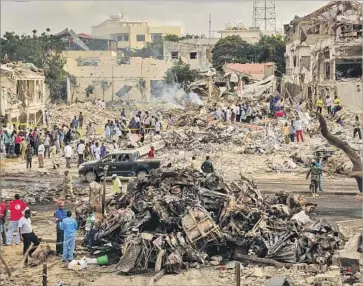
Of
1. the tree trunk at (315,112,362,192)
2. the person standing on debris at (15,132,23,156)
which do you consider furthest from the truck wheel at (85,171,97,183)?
the tree trunk at (315,112,362,192)

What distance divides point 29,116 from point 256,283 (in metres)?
28.5


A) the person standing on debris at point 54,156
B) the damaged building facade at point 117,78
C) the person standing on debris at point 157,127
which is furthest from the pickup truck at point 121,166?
the damaged building facade at point 117,78

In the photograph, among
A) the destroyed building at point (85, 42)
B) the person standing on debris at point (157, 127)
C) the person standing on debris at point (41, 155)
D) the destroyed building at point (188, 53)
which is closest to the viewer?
the person standing on debris at point (41, 155)

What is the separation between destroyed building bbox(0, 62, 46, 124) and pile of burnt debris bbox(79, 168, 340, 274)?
1989 centimetres

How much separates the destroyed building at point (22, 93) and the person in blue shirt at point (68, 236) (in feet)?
66.3

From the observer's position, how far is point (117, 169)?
22.5 metres

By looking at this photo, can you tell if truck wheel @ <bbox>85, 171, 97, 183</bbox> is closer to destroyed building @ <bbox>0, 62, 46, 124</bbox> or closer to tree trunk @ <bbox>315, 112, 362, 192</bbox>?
destroyed building @ <bbox>0, 62, 46, 124</bbox>

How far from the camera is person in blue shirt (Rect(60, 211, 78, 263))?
43.9ft

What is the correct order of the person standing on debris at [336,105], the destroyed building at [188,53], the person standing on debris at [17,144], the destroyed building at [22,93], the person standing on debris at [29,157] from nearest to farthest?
the person standing on debris at [29,157] → the person standing on debris at [17,144] → the destroyed building at [22,93] → the person standing on debris at [336,105] → the destroyed building at [188,53]

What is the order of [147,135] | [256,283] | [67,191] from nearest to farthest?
[256,283], [67,191], [147,135]

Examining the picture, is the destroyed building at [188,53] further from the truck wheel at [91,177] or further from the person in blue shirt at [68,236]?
the person in blue shirt at [68,236]

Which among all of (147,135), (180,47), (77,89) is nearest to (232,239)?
(147,135)

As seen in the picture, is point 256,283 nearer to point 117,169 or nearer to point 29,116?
point 117,169

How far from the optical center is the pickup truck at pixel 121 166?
22.5 metres
